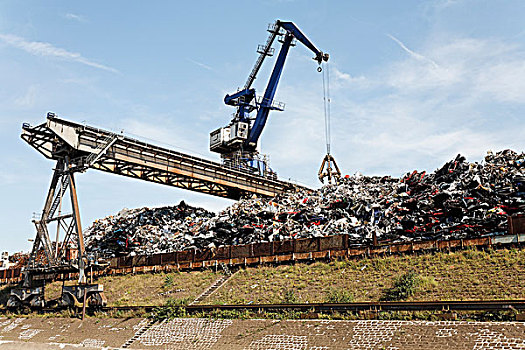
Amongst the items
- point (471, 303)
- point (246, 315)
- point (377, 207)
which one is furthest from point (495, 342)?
point (377, 207)

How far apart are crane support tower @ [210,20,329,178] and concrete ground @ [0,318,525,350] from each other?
27.9m

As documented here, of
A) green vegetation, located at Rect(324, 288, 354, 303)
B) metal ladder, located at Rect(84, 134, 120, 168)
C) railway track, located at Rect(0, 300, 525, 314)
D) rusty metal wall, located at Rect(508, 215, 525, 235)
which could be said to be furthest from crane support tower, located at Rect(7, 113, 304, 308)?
rusty metal wall, located at Rect(508, 215, 525, 235)

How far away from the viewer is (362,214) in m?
31.5

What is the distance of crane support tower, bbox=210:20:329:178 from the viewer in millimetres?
51375

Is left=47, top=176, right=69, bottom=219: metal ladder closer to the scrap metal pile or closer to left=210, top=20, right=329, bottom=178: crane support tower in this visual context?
the scrap metal pile

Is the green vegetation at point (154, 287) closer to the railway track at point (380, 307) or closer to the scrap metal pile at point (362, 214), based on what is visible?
the railway track at point (380, 307)

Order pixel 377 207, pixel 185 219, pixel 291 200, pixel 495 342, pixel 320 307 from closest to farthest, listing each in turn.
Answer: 1. pixel 495 342
2. pixel 320 307
3. pixel 377 207
4. pixel 291 200
5. pixel 185 219

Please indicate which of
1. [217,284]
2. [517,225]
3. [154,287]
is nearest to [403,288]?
[517,225]

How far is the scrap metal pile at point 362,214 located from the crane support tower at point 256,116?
9.39m

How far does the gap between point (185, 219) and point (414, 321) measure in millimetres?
28944

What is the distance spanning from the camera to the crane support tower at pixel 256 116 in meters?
51.4

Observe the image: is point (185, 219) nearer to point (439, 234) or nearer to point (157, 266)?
point (157, 266)

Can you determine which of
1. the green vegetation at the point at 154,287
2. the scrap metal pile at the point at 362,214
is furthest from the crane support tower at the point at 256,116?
the green vegetation at the point at 154,287

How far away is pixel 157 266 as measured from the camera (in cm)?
3356
